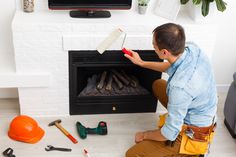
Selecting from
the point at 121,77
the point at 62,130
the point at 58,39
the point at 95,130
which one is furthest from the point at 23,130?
the point at 121,77

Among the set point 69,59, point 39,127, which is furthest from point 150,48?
point 39,127

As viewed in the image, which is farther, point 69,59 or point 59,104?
point 59,104

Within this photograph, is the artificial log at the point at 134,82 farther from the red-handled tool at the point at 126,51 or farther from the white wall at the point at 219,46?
the white wall at the point at 219,46

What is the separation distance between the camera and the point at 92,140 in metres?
2.53

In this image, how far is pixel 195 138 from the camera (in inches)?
83.1

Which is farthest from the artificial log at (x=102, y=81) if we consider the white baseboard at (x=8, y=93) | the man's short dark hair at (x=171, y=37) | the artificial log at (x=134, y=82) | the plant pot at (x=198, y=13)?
the man's short dark hair at (x=171, y=37)

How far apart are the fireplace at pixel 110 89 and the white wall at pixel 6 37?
1.65 ft

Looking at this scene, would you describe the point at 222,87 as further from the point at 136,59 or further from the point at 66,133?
the point at 66,133

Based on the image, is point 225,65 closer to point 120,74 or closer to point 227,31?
point 227,31

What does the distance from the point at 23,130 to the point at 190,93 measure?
1211mm

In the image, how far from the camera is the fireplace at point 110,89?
2.59m

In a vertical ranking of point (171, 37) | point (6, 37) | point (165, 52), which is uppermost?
point (171, 37)

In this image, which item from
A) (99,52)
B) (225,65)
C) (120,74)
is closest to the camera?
(99,52)

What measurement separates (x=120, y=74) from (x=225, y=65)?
98cm
